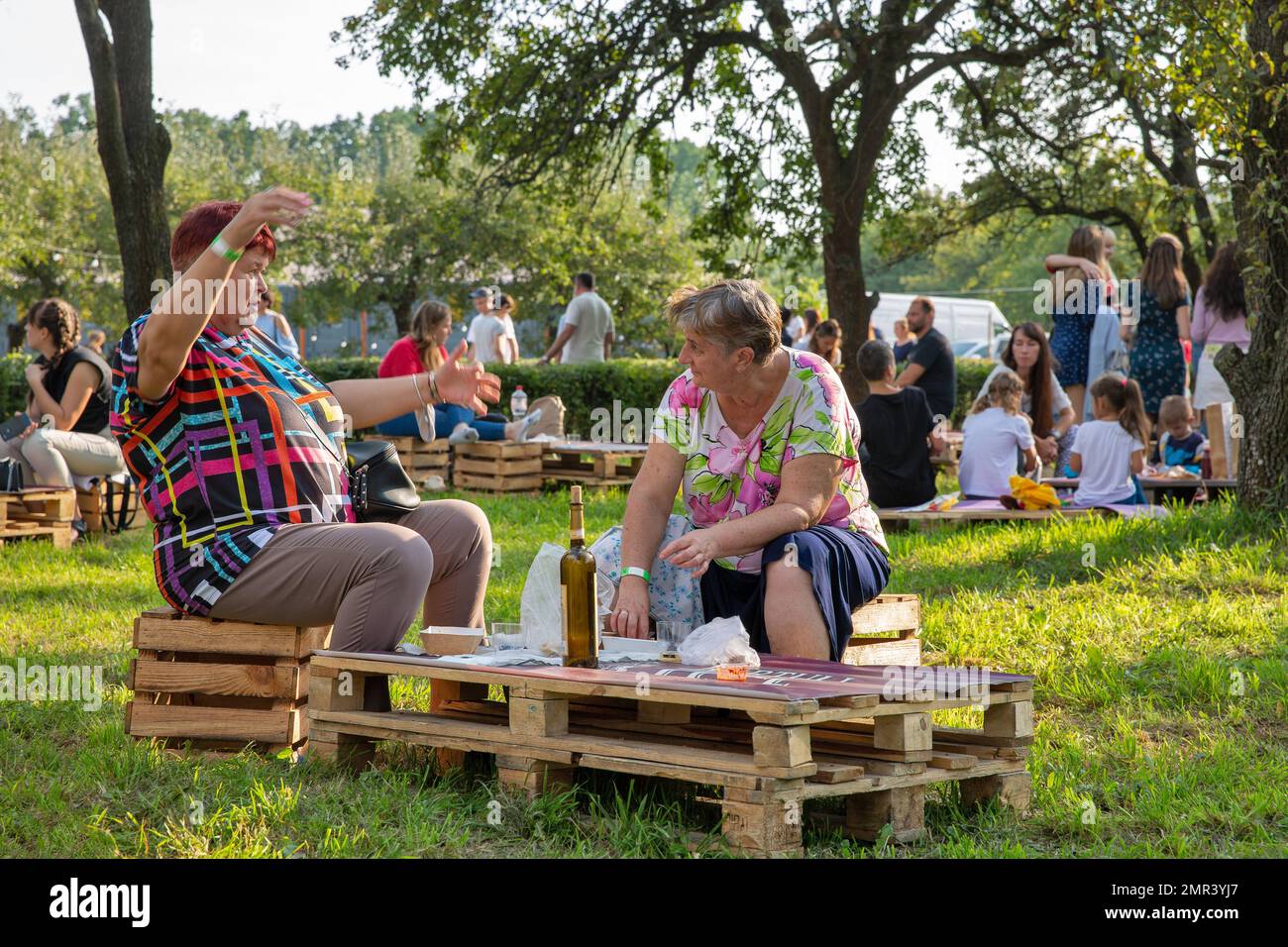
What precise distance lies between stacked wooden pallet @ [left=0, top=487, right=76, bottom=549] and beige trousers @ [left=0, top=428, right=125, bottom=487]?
0.52 feet

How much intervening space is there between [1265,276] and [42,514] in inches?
302

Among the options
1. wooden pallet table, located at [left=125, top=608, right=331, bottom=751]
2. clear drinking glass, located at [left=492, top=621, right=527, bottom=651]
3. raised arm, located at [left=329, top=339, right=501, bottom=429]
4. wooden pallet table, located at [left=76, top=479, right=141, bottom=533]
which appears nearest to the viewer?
clear drinking glass, located at [left=492, top=621, right=527, bottom=651]

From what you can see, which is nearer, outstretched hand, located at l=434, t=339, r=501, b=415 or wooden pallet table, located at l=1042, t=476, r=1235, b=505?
outstretched hand, located at l=434, t=339, r=501, b=415

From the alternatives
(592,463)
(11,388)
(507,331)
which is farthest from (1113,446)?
(11,388)

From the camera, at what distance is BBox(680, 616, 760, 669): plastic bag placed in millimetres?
3543

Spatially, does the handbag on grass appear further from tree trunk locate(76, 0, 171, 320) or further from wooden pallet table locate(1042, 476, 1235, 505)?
wooden pallet table locate(1042, 476, 1235, 505)

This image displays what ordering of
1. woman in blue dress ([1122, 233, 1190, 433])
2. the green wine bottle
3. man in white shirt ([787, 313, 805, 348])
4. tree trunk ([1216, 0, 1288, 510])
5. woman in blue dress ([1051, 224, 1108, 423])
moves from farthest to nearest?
man in white shirt ([787, 313, 805, 348]), woman in blue dress ([1122, 233, 1190, 433]), woman in blue dress ([1051, 224, 1108, 423]), tree trunk ([1216, 0, 1288, 510]), the green wine bottle

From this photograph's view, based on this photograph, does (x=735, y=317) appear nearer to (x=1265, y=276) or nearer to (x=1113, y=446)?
(x=1265, y=276)

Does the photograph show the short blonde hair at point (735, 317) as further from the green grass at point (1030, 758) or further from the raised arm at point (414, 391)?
the green grass at point (1030, 758)

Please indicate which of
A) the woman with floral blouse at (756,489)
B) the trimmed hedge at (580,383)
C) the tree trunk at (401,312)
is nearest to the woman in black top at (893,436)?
the woman with floral blouse at (756,489)

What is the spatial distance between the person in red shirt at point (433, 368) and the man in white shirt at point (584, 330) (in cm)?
309

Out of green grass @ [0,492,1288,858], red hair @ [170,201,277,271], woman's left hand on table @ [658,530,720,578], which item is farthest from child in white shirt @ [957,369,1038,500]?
red hair @ [170,201,277,271]

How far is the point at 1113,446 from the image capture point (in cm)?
855
